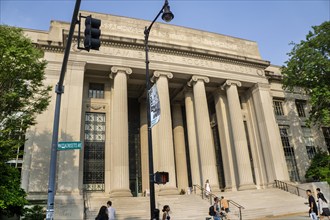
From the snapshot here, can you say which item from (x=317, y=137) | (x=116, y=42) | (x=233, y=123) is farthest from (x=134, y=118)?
(x=317, y=137)

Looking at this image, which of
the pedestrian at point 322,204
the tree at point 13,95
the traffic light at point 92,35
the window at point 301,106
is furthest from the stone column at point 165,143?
the window at point 301,106

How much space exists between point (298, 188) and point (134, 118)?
18.0m

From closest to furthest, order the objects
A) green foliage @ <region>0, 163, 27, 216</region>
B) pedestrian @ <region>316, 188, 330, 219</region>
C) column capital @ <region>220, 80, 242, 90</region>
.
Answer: pedestrian @ <region>316, 188, 330, 219</region>
green foliage @ <region>0, 163, 27, 216</region>
column capital @ <region>220, 80, 242, 90</region>

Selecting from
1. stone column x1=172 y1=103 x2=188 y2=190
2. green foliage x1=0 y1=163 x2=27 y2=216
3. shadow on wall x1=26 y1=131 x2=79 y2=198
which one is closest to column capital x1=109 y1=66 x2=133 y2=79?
shadow on wall x1=26 y1=131 x2=79 y2=198

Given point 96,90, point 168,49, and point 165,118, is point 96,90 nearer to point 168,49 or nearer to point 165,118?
point 165,118

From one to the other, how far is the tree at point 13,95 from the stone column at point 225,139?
754 inches

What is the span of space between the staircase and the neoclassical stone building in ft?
4.69

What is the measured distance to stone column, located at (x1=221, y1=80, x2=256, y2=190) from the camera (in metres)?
26.6

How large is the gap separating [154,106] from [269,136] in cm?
2143

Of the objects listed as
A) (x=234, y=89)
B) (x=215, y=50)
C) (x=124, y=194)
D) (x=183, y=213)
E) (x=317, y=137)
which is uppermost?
(x=215, y=50)

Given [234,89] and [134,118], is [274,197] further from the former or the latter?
[134,118]

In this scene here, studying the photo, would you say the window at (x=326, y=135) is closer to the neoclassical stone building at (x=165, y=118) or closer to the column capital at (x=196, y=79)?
the neoclassical stone building at (x=165, y=118)

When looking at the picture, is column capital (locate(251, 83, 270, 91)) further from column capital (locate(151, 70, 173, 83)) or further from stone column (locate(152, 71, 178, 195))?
stone column (locate(152, 71, 178, 195))

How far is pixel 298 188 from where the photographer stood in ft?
83.6
